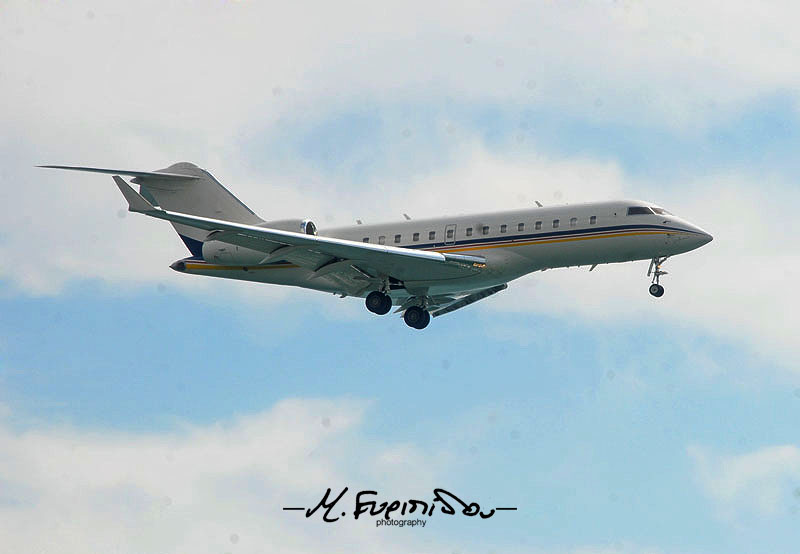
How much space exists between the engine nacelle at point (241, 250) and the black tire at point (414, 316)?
13.5 feet

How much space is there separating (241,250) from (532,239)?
8.84 metres

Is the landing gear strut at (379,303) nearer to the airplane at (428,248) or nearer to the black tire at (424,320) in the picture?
the airplane at (428,248)

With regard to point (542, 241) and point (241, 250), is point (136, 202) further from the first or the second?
point (542, 241)

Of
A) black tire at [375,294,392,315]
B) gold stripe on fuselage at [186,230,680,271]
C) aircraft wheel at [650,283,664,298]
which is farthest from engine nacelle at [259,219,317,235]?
aircraft wheel at [650,283,664,298]

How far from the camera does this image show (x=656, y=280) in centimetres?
3372

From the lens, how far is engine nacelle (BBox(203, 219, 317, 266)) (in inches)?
1400

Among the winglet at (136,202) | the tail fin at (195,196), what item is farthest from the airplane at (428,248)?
the tail fin at (195,196)

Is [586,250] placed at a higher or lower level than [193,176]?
lower

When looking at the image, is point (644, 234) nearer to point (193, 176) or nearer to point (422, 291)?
point (422, 291)

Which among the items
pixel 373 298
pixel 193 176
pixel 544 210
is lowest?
pixel 373 298

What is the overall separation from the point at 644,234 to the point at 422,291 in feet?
23.1

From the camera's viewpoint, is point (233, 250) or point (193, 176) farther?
point (193, 176)

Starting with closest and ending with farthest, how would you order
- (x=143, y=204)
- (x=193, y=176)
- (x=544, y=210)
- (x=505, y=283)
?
(x=143, y=204)
(x=544, y=210)
(x=505, y=283)
(x=193, y=176)

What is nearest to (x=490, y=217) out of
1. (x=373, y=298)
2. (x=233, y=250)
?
(x=373, y=298)
